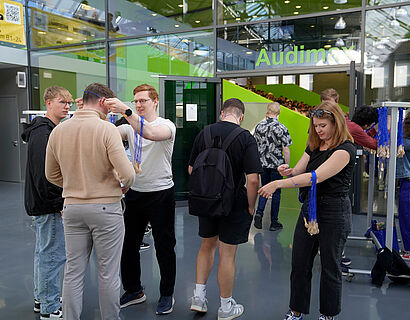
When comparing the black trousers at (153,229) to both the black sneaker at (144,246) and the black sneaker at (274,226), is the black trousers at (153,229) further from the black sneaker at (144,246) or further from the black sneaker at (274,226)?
the black sneaker at (274,226)

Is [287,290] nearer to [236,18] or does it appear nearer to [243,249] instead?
[243,249]

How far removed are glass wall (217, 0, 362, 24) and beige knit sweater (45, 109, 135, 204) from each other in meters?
4.97

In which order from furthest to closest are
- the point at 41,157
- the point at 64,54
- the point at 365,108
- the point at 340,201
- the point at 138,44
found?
the point at 64,54 < the point at 138,44 < the point at 365,108 < the point at 41,157 < the point at 340,201

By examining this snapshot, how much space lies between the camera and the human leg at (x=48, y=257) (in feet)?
8.63

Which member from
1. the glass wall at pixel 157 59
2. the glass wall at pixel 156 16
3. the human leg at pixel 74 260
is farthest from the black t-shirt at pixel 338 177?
the glass wall at pixel 156 16

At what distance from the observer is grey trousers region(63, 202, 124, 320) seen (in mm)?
2057

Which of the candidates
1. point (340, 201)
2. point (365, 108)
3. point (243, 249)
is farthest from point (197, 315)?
point (365, 108)

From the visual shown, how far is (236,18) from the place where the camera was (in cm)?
666

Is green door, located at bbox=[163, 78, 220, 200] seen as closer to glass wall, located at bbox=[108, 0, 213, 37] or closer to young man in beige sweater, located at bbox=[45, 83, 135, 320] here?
glass wall, located at bbox=[108, 0, 213, 37]

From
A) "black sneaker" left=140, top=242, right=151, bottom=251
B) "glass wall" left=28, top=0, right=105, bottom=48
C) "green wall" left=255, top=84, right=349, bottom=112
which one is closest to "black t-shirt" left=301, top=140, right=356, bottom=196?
"black sneaker" left=140, top=242, right=151, bottom=251

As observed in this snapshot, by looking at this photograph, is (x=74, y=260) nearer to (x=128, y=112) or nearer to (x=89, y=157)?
(x=89, y=157)

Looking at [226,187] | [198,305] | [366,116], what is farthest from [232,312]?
[366,116]

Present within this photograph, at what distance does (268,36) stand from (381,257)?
4268mm

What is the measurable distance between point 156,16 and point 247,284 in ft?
19.1
